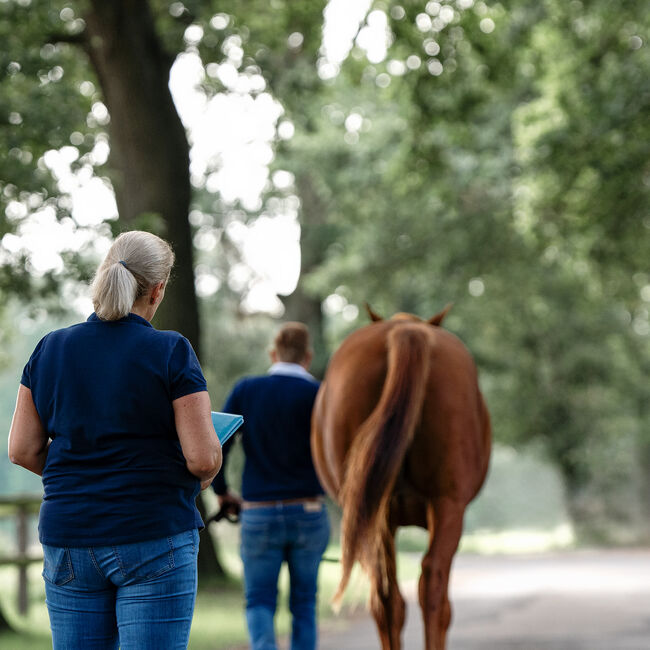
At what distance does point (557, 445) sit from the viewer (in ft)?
80.3

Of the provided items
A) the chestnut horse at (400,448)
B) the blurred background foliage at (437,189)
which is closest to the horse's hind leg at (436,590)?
the chestnut horse at (400,448)

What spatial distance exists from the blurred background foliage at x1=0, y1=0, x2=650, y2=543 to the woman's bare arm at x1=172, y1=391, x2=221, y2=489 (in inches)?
268

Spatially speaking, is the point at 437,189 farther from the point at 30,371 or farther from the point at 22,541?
the point at 30,371

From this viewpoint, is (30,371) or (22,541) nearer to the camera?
(30,371)

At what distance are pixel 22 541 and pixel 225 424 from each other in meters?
8.21

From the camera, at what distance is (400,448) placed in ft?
18.2

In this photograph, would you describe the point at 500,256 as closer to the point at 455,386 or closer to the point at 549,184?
the point at 549,184

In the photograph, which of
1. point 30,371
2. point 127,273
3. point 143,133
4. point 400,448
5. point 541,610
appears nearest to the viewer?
point 127,273

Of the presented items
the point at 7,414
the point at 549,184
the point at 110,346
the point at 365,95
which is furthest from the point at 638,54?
the point at 7,414

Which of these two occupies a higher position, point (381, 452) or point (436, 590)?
point (381, 452)

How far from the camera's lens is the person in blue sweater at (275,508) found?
228 inches

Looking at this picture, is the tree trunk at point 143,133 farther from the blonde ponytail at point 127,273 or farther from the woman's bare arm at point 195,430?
the woman's bare arm at point 195,430

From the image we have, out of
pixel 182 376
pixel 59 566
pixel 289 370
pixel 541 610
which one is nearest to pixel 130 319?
pixel 182 376

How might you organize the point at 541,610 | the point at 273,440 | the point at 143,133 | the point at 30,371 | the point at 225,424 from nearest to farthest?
the point at 30,371 < the point at 225,424 < the point at 273,440 < the point at 541,610 < the point at 143,133
